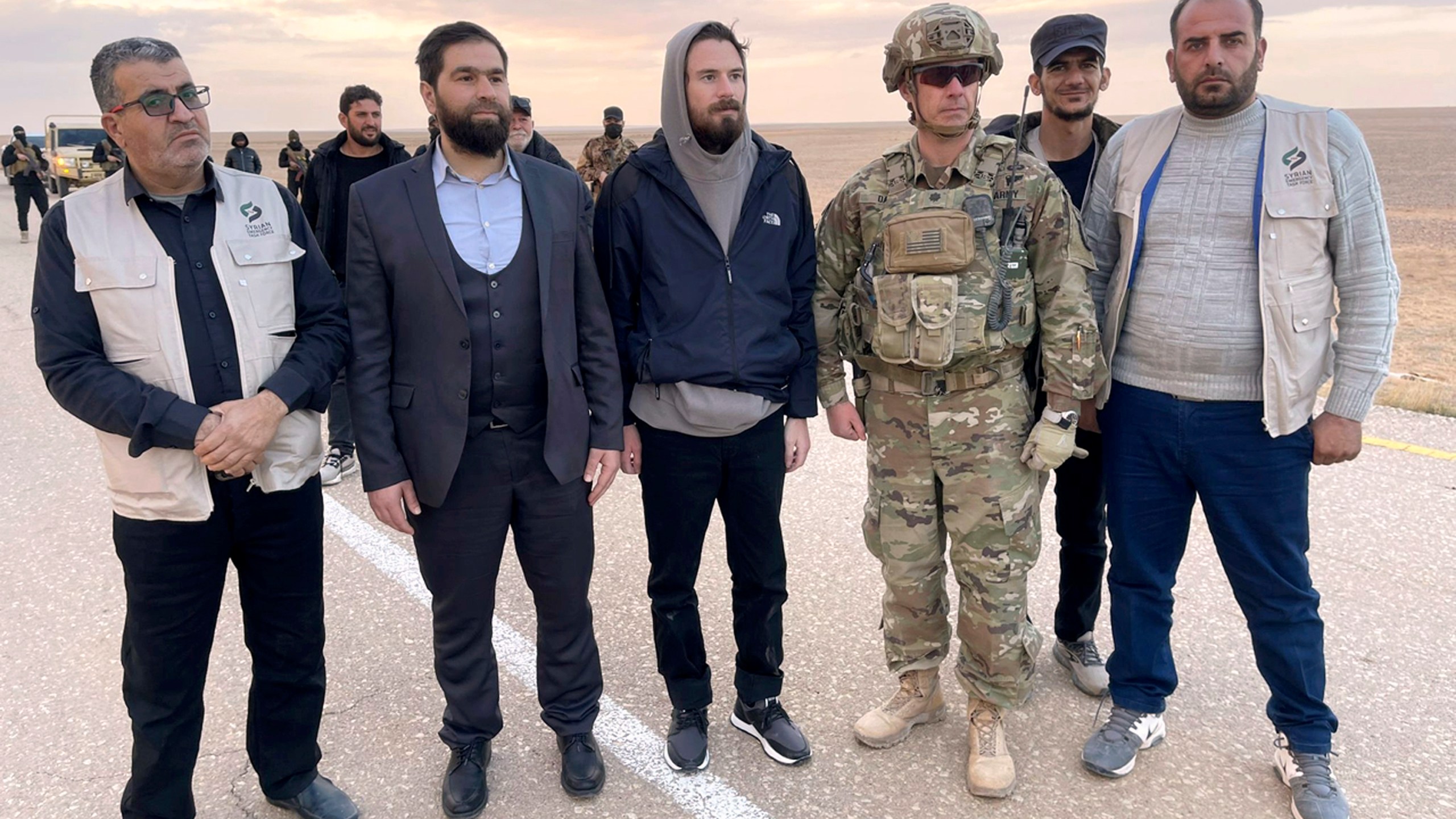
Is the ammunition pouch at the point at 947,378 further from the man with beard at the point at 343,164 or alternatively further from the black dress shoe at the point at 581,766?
the man with beard at the point at 343,164

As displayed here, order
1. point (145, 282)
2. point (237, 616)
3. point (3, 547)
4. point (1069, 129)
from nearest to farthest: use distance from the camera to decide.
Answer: point (145, 282) → point (1069, 129) → point (237, 616) → point (3, 547)

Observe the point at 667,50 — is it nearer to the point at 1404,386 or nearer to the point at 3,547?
the point at 3,547

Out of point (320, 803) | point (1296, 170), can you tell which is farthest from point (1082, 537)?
point (320, 803)

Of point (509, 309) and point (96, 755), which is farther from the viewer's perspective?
point (96, 755)

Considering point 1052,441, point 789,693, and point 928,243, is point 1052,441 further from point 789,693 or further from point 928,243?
point 789,693

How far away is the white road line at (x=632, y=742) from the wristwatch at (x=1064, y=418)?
1489 millimetres

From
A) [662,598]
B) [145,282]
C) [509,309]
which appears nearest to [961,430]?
[662,598]

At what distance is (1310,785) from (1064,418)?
4.24ft

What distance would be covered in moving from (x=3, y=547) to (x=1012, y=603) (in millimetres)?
4927

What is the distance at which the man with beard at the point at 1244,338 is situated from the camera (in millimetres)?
3016

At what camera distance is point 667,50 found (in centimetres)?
320

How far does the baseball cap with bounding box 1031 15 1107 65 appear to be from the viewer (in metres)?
3.61

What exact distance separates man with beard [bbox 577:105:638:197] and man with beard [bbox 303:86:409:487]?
15.1ft

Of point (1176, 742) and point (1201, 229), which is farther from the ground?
point (1201, 229)
